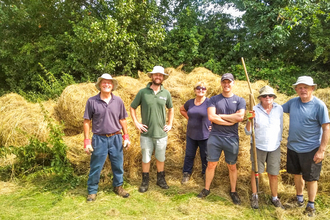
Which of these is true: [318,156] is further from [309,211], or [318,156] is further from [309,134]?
[309,211]

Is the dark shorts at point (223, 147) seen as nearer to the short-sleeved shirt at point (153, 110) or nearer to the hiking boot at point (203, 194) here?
the hiking boot at point (203, 194)

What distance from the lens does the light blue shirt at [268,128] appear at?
333 cm

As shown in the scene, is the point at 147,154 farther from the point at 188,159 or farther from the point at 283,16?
the point at 283,16

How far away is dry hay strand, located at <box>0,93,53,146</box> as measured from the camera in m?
5.28

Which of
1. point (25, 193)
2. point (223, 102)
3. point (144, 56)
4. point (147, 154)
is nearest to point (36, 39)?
point (144, 56)

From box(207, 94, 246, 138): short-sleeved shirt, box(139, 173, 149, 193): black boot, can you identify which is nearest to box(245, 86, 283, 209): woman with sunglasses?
box(207, 94, 246, 138): short-sleeved shirt

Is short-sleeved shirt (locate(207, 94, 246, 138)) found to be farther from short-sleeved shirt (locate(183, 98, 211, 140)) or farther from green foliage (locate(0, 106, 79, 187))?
green foliage (locate(0, 106, 79, 187))

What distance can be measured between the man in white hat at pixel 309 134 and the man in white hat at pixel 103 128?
8.35 ft

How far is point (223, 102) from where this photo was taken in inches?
136

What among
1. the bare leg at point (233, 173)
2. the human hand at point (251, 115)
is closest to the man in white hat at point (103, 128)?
the bare leg at point (233, 173)

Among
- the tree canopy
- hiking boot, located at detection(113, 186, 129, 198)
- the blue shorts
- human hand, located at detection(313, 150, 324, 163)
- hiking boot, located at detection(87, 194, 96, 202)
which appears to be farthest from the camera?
the tree canopy

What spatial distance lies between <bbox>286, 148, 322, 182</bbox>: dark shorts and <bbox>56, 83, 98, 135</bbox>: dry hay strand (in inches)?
185

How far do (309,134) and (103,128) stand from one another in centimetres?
296

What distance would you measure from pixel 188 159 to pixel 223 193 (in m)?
0.86
